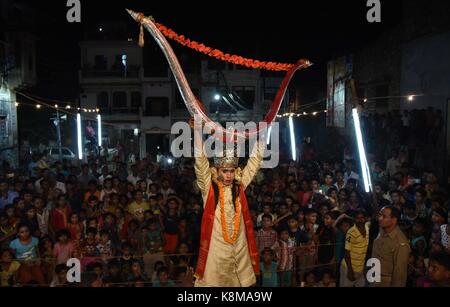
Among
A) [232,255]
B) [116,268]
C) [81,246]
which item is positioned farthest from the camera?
[81,246]

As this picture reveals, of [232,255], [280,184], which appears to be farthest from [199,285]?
[280,184]

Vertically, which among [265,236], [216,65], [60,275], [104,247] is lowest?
[60,275]

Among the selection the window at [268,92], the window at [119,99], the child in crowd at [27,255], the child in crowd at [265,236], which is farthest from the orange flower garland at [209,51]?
the window at [119,99]

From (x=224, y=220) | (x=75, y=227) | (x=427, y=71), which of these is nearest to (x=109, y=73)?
(x=427, y=71)

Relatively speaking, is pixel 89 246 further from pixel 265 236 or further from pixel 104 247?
pixel 265 236

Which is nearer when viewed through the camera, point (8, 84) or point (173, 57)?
point (173, 57)

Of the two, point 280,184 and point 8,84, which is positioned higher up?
point 8,84

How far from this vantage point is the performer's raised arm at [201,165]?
5289 millimetres

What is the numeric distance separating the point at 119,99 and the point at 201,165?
85.4 ft

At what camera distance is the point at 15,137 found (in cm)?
2166

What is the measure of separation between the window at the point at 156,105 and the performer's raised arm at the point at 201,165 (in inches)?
966

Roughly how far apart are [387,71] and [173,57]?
12781 millimetres

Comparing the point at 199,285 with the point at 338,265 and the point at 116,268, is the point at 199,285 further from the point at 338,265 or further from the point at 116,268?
the point at 338,265

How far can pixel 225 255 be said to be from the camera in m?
5.50
